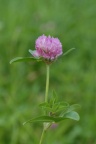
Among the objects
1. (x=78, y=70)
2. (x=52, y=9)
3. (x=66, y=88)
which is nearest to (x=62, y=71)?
(x=78, y=70)

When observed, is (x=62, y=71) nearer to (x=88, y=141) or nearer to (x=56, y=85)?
(x=56, y=85)

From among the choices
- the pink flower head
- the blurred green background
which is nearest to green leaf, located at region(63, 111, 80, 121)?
the pink flower head

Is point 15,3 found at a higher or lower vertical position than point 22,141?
higher

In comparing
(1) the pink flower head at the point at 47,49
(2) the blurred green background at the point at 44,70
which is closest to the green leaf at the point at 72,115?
(1) the pink flower head at the point at 47,49

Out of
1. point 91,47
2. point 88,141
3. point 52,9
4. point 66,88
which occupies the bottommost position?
point 88,141

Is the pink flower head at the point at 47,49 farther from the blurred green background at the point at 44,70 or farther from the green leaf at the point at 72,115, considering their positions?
the blurred green background at the point at 44,70

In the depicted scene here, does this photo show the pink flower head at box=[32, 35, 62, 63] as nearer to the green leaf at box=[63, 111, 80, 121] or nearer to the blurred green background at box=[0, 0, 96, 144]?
the green leaf at box=[63, 111, 80, 121]

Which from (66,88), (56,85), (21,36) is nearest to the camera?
(66,88)
